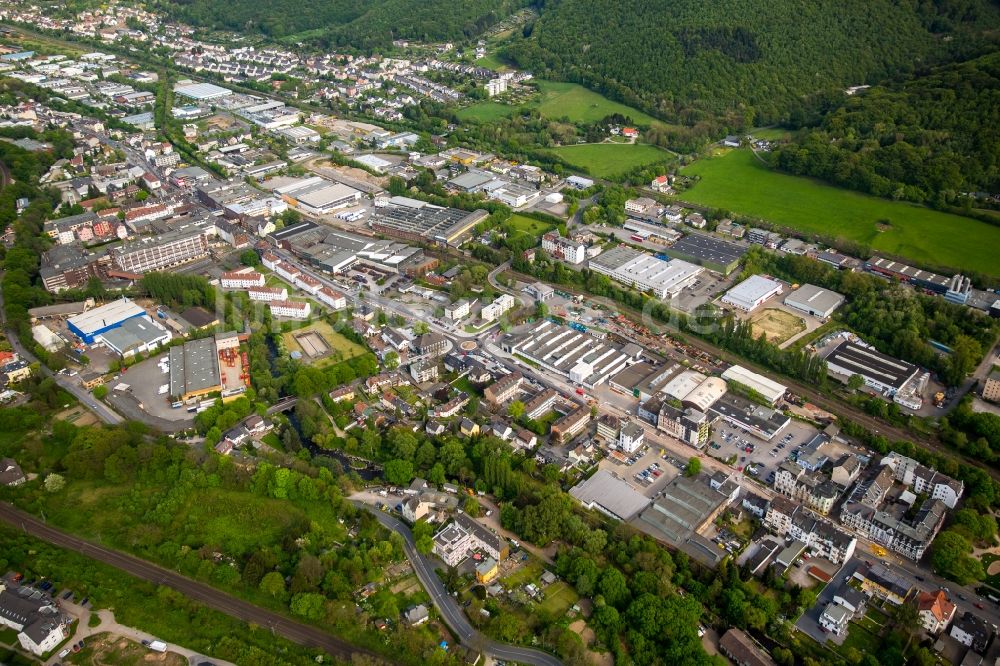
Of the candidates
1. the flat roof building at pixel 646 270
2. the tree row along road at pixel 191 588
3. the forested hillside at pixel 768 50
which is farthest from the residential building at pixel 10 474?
the forested hillside at pixel 768 50

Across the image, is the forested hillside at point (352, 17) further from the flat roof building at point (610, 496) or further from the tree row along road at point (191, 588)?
the flat roof building at point (610, 496)

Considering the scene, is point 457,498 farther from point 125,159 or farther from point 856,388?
point 125,159

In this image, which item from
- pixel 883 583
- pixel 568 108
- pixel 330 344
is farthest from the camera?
pixel 568 108

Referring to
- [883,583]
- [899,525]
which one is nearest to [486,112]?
[899,525]

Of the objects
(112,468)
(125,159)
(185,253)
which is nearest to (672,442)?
(112,468)

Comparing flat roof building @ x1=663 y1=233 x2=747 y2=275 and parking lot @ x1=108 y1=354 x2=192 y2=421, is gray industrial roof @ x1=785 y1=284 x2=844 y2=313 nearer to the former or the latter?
flat roof building @ x1=663 y1=233 x2=747 y2=275

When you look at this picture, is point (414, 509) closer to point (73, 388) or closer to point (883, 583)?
point (883, 583)

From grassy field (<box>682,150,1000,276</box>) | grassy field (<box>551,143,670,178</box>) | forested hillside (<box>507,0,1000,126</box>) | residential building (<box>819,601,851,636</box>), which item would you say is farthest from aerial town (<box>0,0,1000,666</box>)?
forested hillside (<box>507,0,1000,126</box>)
